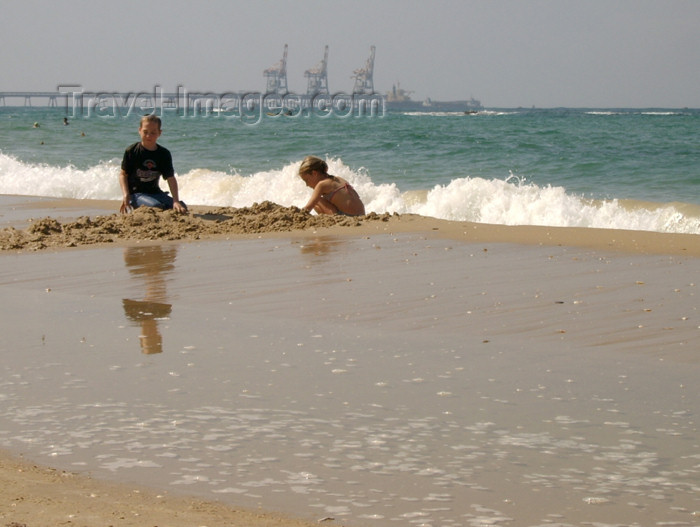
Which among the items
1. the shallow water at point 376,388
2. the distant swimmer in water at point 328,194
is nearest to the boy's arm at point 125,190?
the distant swimmer in water at point 328,194

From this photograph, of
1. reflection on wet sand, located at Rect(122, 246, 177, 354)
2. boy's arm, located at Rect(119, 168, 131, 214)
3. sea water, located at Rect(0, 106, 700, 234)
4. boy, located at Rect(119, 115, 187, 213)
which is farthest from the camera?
sea water, located at Rect(0, 106, 700, 234)

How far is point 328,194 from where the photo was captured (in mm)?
10359

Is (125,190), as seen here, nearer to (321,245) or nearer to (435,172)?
(321,245)

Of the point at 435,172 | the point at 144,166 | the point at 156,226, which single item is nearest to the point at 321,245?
the point at 156,226

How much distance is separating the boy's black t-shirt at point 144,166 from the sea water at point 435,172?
14.0ft

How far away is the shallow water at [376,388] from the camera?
3018 millimetres

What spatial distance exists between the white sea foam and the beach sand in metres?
5.08

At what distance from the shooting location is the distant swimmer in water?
10281 millimetres

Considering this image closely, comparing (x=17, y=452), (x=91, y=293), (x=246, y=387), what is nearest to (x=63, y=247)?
(x=91, y=293)

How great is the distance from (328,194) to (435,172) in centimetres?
1210

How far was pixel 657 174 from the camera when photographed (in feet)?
69.5

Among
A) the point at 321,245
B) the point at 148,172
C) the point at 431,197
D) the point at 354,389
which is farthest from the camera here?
the point at 431,197

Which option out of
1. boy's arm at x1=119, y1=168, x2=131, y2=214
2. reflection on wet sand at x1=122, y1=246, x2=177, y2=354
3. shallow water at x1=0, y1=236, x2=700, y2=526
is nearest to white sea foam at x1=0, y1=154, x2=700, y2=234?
boy's arm at x1=119, y1=168, x2=131, y2=214

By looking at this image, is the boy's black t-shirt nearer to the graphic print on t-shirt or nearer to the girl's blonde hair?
the graphic print on t-shirt
